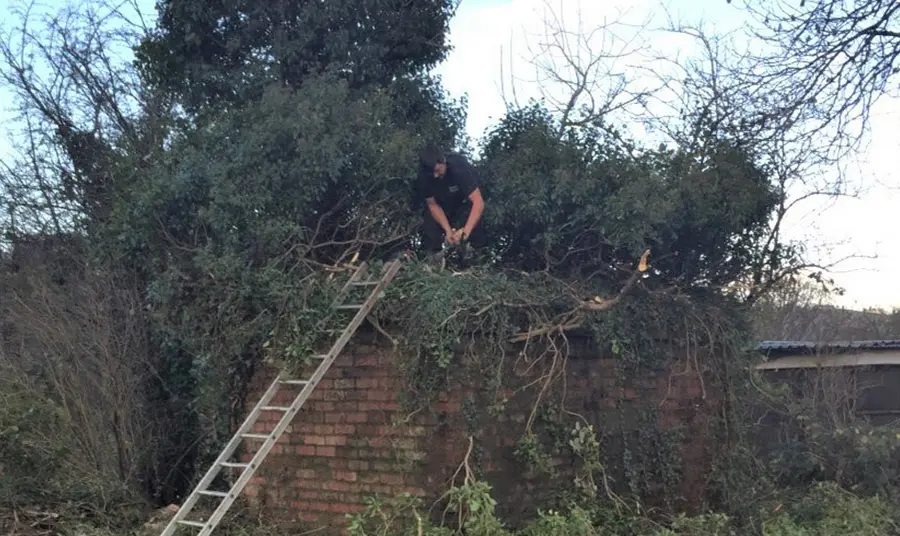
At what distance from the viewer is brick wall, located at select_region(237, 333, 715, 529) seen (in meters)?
6.69

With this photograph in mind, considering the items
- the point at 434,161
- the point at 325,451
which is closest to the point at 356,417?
the point at 325,451

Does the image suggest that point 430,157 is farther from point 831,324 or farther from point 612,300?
point 831,324

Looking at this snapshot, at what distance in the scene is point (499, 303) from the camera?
686 cm

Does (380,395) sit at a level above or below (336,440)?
above

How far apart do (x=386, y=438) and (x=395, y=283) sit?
1.24 metres

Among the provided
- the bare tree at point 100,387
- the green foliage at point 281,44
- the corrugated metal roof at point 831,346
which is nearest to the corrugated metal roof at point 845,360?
the corrugated metal roof at point 831,346

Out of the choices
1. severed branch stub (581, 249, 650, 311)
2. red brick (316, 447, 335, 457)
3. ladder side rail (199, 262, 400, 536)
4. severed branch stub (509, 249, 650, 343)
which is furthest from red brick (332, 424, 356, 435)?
severed branch stub (581, 249, 650, 311)

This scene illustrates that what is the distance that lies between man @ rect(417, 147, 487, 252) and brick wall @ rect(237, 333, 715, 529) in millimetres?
1552

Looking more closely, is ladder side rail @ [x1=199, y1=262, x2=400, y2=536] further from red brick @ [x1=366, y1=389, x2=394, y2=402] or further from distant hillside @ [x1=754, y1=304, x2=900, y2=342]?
distant hillside @ [x1=754, y1=304, x2=900, y2=342]

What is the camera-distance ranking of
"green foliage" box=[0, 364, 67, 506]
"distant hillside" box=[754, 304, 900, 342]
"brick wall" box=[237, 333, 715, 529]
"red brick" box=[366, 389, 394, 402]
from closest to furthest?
"brick wall" box=[237, 333, 715, 529], "red brick" box=[366, 389, 394, 402], "green foliage" box=[0, 364, 67, 506], "distant hillside" box=[754, 304, 900, 342]

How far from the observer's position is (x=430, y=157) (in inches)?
320

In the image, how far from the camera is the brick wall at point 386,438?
669cm

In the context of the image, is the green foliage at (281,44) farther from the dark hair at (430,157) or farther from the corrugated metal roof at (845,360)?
the corrugated metal roof at (845,360)

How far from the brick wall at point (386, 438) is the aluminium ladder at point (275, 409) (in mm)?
393
